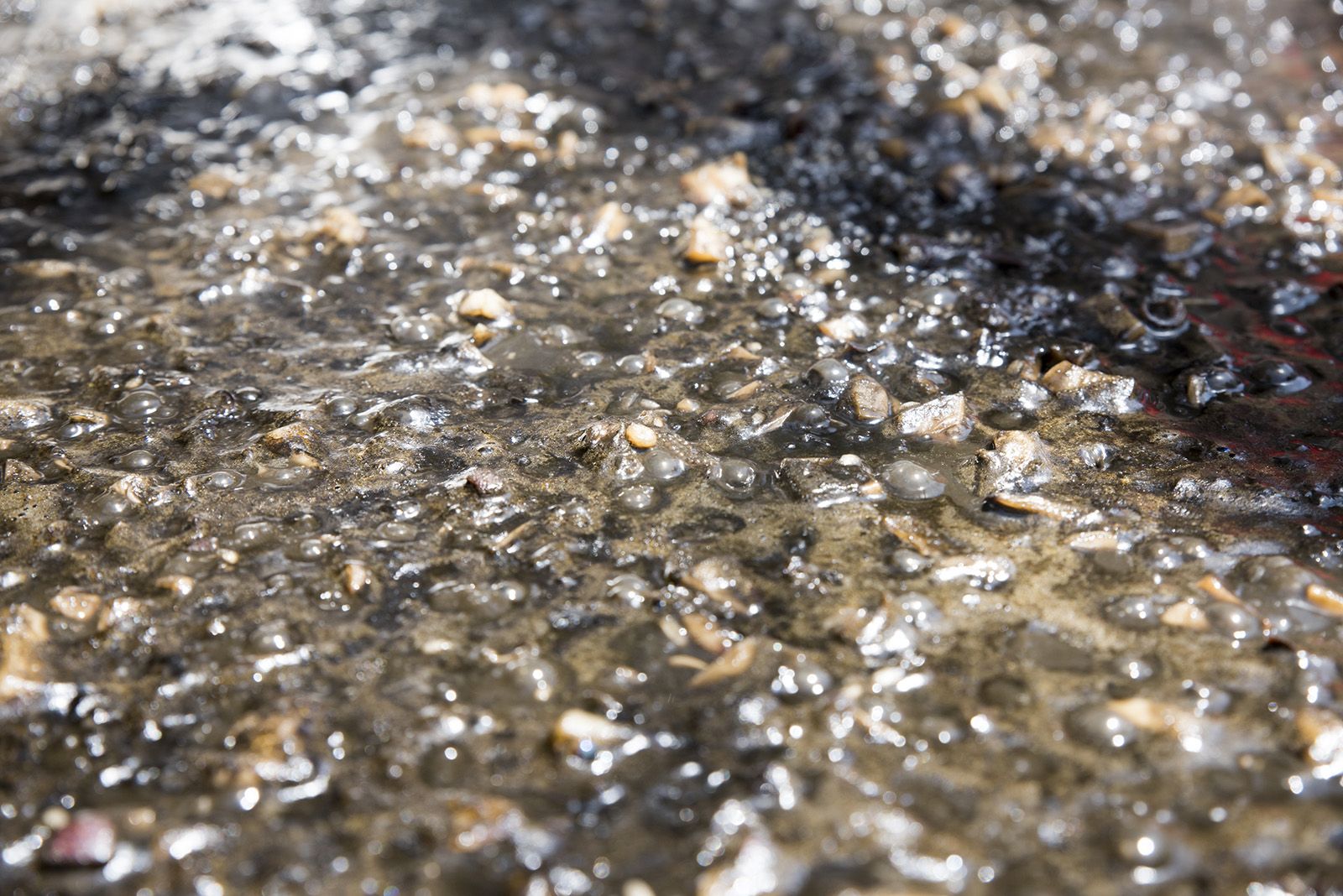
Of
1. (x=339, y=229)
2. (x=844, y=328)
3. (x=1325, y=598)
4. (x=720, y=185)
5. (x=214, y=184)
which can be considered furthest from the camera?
(x=214, y=184)

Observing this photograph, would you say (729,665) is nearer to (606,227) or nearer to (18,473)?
(18,473)

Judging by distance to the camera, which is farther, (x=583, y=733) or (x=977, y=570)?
(x=977, y=570)

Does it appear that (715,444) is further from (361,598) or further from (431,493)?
(361,598)

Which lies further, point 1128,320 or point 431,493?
point 1128,320

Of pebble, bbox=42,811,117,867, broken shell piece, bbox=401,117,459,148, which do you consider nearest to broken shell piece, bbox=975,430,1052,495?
pebble, bbox=42,811,117,867

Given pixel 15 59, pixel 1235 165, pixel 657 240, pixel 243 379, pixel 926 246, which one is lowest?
pixel 15 59

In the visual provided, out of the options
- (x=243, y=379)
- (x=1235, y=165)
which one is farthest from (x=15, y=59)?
(x=1235, y=165)

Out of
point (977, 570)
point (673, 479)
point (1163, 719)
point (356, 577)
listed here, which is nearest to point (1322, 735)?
point (1163, 719)
